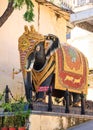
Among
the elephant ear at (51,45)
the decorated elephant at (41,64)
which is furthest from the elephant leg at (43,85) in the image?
the elephant ear at (51,45)

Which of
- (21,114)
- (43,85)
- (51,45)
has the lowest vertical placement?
(21,114)

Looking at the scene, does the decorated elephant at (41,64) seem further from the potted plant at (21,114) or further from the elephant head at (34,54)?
the potted plant at (21,114)

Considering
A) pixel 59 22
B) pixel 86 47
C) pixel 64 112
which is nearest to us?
pixel 64 112

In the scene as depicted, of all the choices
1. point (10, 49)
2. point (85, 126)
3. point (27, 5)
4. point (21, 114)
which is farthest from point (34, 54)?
point (10, 49)

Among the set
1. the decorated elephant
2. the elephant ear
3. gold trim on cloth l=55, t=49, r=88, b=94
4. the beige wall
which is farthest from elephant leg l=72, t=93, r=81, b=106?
the beige wall

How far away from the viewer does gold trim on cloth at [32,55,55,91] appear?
10969 millimetres

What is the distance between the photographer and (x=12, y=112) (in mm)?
10336

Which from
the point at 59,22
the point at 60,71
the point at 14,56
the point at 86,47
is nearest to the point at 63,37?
the point at 59,22

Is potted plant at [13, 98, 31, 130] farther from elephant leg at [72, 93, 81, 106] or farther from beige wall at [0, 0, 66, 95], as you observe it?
beige wall at [0, 0, 66, 95]

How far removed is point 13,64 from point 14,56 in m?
0.25

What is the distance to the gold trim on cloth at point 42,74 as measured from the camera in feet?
36.0

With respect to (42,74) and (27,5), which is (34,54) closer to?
(42,74)

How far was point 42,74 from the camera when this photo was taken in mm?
11000

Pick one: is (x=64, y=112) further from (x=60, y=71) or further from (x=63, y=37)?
(x=63, y=37)
